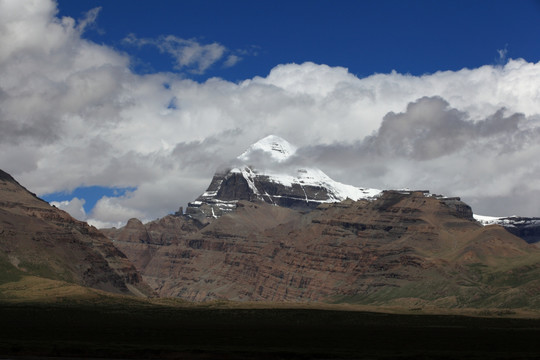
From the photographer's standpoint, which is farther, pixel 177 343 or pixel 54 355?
pixel 177 343

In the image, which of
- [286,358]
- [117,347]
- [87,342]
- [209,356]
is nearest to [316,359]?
[286,358]

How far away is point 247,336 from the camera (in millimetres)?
198375

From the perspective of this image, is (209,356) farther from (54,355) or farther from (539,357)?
(539,357)

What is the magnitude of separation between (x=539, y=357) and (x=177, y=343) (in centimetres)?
7225

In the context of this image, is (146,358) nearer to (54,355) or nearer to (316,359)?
(54,355)

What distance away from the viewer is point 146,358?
139 meters

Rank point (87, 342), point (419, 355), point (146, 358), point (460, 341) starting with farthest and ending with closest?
point (460, 341)
point (87, 342)
point (419, 355)
point (146, 358)

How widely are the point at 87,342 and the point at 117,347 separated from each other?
1578 centimetres

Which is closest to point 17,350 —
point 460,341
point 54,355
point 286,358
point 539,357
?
point 54,355

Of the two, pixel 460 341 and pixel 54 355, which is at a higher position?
pixel 460 341

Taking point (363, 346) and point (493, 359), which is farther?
point (363, 346)

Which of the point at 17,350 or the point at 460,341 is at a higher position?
the point at 460,341

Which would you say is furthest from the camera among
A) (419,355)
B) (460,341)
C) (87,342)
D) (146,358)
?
(460,341)

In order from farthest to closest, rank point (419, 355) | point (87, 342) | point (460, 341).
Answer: point (460, 341), point (87, 342), point (419, 355)
